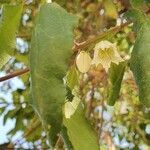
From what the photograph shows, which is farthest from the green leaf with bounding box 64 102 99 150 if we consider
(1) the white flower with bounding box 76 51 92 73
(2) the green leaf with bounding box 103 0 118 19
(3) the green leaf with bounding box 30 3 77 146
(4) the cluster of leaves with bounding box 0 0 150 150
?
(2) the green leaf with bounding box 103 0 118 19

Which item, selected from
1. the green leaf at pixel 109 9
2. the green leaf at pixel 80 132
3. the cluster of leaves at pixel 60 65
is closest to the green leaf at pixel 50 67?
the cluster of leaves at pixel 60 65

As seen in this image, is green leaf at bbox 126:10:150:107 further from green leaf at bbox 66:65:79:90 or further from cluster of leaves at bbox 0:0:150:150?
green leaf at bbox 66:65:79:90

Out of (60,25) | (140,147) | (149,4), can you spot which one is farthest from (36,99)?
(140,147)

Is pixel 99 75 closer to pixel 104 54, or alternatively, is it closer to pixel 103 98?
pixel 103 98

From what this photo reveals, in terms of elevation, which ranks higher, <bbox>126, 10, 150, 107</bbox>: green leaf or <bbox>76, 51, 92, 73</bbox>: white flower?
<bbox>126, 10, 150, 107</bbox>: green leaf

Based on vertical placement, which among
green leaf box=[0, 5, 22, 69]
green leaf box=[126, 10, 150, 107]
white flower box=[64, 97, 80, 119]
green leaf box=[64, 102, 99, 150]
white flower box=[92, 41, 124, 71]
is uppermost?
green leaf box=[0, 5, 22, 69]

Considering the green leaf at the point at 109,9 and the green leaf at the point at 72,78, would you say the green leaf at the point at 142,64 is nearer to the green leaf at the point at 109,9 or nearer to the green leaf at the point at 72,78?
the green leaf at the point at 72,78
